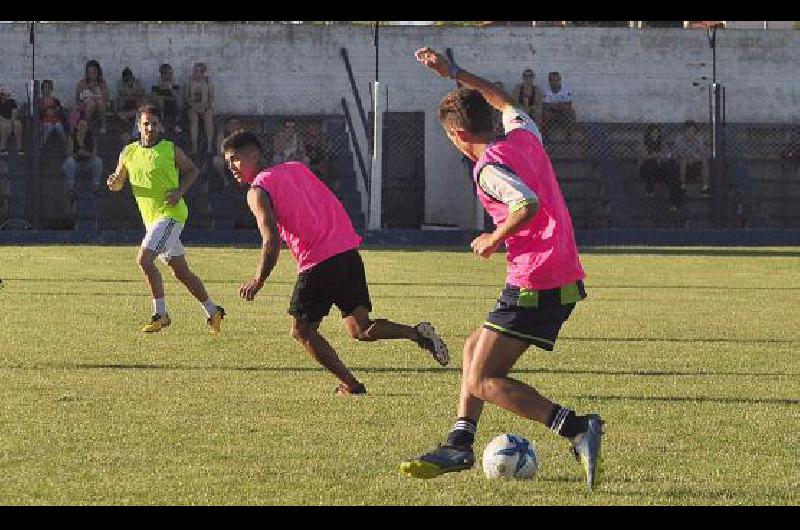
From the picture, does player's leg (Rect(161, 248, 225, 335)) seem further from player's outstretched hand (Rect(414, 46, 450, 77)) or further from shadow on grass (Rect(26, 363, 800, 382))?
player's outstretched hand (Rect(414, 46, 450, 77))

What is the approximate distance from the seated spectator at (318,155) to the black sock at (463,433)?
2321 centimetres

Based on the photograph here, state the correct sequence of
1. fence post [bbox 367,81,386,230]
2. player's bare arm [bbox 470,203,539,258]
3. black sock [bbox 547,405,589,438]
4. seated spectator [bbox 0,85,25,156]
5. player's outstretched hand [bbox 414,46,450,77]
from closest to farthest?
1. player's bare arm [bbox 470,203,539,258]
2. black sock [bbox 547,405,589,438]
3. player's outstretched hand [bbox 414,46,450,77]
4. seated spectator [bbox 0,85,25,156]
5. fence post [bbox 367,81,386,230]

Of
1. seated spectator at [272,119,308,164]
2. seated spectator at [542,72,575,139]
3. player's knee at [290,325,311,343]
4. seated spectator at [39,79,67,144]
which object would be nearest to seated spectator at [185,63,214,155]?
seated spectator at [272,119,308,164]

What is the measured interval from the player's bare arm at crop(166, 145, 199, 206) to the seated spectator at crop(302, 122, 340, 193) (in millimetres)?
15444

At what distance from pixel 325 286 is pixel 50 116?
20631mm

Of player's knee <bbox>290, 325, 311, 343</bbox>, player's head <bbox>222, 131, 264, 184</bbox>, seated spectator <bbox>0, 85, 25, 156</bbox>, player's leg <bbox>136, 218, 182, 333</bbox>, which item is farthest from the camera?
seated spectator <bbox>0, 85, 25, 156</bbox>

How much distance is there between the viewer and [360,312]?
1138cm

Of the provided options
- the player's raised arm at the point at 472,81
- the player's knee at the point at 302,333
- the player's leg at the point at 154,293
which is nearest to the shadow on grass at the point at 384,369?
the player's knee at the point at 302,333

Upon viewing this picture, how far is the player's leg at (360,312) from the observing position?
36.6ft

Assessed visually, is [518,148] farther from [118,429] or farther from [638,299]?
[638,299]

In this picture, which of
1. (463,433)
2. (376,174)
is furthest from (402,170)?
(463,433)

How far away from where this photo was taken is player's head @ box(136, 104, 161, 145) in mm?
15461

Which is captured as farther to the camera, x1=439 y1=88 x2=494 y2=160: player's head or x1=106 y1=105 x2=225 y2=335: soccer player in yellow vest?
x1=106 y1=105 x2=225 y2=335: soccer player in yellow vest

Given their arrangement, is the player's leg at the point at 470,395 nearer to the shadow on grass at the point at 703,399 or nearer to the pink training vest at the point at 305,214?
the shadow on grass at the point at 703,399
